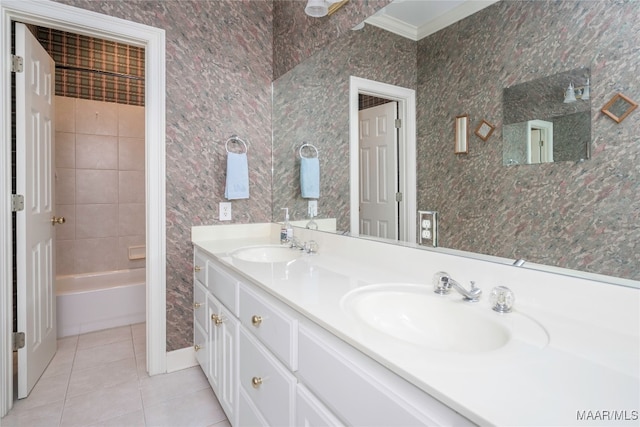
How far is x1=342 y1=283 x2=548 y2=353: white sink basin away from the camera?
786 millimetres

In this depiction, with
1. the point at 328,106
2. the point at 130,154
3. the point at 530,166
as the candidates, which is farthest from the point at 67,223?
the point at 530,166

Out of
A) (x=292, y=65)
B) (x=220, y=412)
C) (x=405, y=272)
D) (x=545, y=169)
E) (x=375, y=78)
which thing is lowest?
(x=220, y=412)

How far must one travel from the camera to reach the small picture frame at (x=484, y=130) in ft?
3.38

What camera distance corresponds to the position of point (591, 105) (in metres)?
0.80

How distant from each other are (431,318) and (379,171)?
2.22 feet

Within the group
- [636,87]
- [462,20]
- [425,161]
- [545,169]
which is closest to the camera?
[636,87]

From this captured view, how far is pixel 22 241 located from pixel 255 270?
4.60 feet

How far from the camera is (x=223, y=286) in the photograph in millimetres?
1516

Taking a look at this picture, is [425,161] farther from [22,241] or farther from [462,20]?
[22,241]

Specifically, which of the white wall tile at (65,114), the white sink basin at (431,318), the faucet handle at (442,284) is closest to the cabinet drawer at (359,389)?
the white sink basin at (431,318)

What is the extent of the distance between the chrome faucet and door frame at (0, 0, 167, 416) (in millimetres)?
1620

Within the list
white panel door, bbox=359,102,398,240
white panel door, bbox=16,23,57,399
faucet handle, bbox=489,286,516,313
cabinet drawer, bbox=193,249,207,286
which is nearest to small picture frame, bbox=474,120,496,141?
white panel door, bbox=359,102,398,240

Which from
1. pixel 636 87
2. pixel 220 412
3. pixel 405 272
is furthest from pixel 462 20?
pixel 220 412

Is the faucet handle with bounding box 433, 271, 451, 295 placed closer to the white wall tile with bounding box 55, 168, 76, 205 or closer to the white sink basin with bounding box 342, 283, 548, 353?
the white sink basin with bounding box 342, 283, 548, 353
